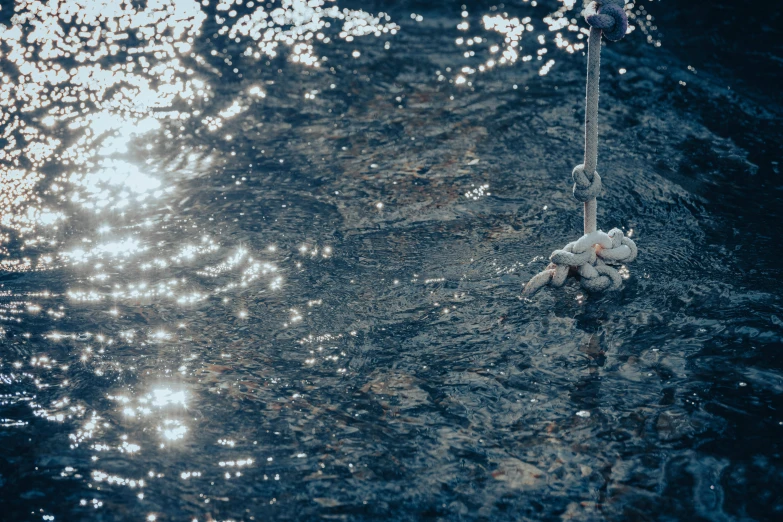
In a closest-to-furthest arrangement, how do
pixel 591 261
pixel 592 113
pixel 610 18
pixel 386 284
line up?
pixel 610 18
pixel 592 113
pixel 591 261
pixel 386 284

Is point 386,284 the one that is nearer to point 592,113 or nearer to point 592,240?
point 592,240

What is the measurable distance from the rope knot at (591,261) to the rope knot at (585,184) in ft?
0.45

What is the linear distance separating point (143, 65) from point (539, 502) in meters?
3.77

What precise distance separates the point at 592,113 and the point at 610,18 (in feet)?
0.95

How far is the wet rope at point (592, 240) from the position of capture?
224 centimetres

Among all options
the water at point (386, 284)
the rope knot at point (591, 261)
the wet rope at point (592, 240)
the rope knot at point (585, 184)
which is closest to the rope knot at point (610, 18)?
the wet rope at point (592, 240)

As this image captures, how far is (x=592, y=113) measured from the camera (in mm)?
2297

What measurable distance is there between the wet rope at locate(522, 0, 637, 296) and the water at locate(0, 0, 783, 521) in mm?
117

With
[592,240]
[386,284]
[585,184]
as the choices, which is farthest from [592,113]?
[386,284]

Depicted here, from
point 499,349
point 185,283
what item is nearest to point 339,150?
point 185,283

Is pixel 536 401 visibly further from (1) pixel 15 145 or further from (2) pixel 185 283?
(1) pixel 15 145

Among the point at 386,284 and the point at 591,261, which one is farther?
the point at 386,284

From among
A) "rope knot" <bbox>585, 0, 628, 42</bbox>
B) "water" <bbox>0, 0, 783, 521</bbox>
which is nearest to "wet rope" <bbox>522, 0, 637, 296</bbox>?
"rope knot" <bbox>585, 0, 628, 42</bbox>

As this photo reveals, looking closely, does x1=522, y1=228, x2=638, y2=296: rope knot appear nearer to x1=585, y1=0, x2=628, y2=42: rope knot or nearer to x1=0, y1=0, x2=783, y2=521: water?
x1=0, y1=0, x2=783, y2=521: water
